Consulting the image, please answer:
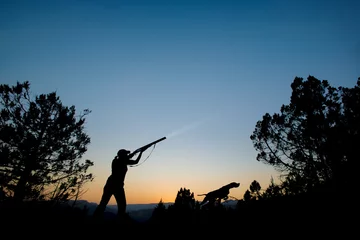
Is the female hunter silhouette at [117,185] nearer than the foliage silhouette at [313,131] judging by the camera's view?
Yes

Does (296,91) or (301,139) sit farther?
(296,91)

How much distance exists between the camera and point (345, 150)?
36.9ft

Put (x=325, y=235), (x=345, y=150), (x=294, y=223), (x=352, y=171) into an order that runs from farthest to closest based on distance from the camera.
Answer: (x=345, y=150) < (x=352, y=171) < (x=294, y=223) < (x=325, y=235)

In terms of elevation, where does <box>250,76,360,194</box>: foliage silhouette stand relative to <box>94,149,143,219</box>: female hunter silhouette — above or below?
above

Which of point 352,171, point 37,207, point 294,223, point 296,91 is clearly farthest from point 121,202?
point 296,91

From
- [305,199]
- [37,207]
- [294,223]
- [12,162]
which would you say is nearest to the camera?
[294,223]

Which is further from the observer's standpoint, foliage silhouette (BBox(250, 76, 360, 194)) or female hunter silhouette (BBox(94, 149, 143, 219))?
foliage silhouette (BBox(250, 76, 360, 194))

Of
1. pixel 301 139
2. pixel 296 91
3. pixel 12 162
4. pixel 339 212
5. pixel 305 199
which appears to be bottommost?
pixel 339 212

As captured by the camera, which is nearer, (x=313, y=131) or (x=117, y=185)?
(x=117, y=185)

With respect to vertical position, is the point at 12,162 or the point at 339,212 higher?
the point at 12,162

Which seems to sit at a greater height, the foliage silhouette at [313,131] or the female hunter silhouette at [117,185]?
the foliage silhouette at [313,131]

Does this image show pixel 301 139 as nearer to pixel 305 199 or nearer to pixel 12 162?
pixel 305 199

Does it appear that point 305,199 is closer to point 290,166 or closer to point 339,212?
point 339,212

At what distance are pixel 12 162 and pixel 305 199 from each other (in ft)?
47.8
